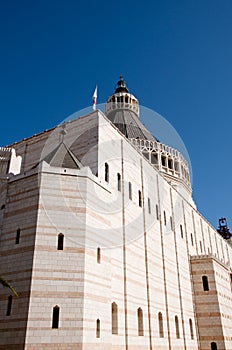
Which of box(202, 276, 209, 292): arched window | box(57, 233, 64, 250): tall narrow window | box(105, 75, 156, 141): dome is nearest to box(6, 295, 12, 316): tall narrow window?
box(57, 233, 64, 250): tall narrow window

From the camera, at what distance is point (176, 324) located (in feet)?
88.1

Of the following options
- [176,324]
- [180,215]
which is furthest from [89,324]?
[180,215]

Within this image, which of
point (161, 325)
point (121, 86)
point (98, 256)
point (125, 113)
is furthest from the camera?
point (121, 86)

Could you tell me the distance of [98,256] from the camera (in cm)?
1739

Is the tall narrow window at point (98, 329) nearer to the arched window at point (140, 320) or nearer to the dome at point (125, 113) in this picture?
the arched window at point (140, 320)

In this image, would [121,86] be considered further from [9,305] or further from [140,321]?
[9,305]

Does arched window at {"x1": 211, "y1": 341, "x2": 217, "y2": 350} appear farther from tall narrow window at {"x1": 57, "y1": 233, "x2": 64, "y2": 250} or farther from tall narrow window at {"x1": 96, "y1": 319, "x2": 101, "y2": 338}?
tall narrow window at {"x1": 57, "y1": 233, "x2": 64, "y2": 250}

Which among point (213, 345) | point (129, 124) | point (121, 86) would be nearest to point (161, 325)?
point (213, 345)

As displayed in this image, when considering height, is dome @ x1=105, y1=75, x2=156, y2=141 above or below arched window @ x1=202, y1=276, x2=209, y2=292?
above

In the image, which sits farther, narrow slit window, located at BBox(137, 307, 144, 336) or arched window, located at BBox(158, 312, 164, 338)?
arched window, located at BBox(158, 312, 164, 338)

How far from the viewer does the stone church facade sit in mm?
14969

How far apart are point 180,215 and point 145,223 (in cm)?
969

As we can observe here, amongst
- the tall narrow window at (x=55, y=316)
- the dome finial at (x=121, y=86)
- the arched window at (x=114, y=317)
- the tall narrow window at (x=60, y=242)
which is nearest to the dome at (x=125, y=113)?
the dome finial at (x=121, y=86)

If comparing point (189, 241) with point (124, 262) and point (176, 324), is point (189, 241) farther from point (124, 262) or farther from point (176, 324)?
point (124, 262)
